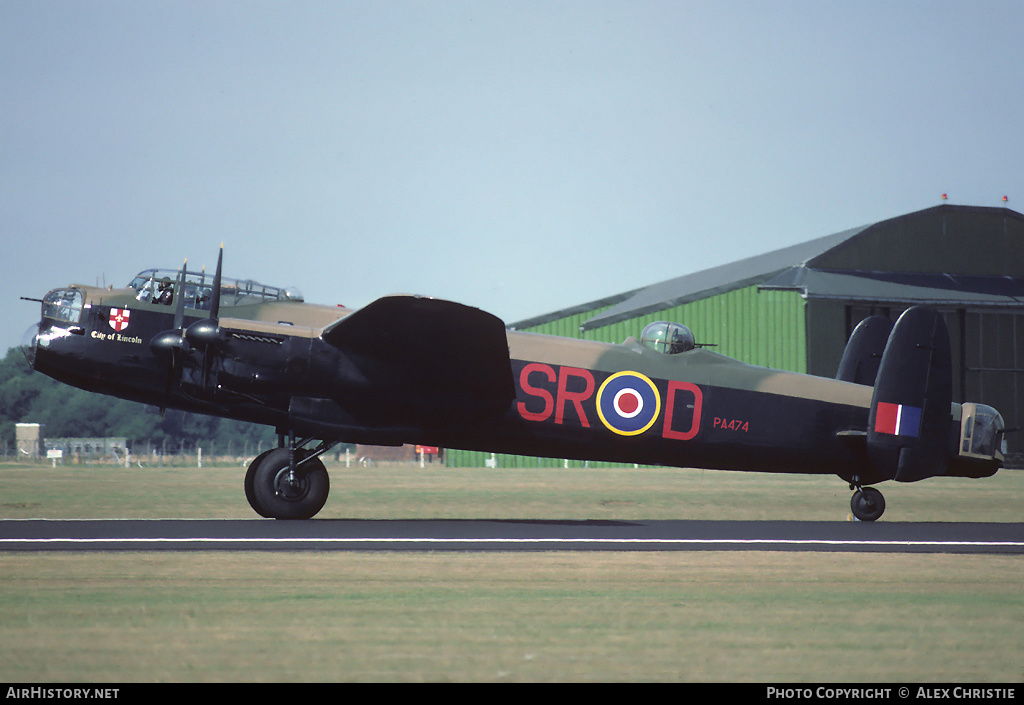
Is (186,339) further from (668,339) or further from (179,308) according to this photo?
(668,339)

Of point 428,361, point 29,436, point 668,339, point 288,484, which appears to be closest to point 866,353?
point 668,339

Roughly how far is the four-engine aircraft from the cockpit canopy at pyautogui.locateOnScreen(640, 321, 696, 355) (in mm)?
36

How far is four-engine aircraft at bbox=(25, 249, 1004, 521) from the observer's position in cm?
1584

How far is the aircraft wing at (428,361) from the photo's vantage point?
1529 centimetres

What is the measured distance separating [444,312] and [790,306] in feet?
88.6

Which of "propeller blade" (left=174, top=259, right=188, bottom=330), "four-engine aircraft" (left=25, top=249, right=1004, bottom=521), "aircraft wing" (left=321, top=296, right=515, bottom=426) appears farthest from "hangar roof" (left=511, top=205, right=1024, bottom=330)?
"propeller blade" (left=174, top=259, right=188, bottom=330)

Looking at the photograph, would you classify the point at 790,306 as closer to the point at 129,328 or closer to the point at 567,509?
the point at 567,509

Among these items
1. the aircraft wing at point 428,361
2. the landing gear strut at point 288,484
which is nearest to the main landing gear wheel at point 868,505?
the aircraft wing at point 428,361

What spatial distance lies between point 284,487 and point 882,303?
90.7 feet

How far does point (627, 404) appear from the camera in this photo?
16.9 meters

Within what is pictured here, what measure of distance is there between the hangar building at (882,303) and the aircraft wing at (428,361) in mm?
23497
